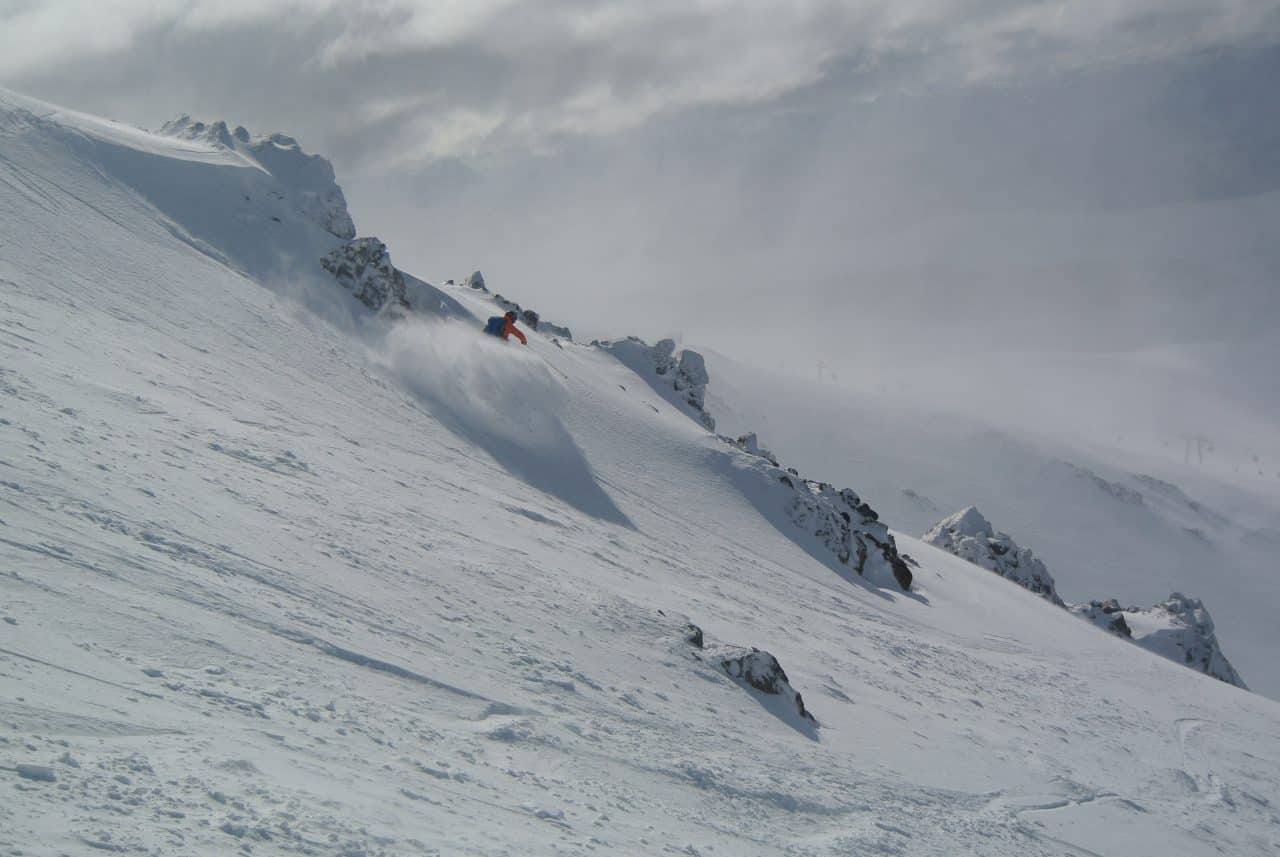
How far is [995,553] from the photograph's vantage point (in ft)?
181

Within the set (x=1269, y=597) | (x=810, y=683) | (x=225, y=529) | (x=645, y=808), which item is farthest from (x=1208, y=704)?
(x=1269, y=597)

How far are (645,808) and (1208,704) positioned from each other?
26.0 meters

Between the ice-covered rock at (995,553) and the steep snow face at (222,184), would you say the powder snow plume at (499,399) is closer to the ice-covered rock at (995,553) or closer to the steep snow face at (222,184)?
the steep snow face at (222,184)

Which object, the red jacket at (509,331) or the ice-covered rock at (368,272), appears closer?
the ice-covered rock at (368,272)

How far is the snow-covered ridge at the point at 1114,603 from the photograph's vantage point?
53.9 meters

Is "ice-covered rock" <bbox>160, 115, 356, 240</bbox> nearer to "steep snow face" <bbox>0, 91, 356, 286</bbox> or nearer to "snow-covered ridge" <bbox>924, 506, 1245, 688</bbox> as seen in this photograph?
"steep snow face" <bbox>0, 91, 356, 286</bbox>

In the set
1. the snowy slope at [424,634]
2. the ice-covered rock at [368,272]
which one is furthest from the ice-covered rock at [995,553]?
the ice-covered rock at [368,272]

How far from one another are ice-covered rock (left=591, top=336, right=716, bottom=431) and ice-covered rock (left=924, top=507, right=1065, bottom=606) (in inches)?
770

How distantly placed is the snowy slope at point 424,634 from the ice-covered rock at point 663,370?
9656mm

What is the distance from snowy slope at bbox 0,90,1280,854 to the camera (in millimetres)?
7684

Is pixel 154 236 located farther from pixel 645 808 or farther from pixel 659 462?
pixel 645 808

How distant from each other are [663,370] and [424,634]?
33.7 m

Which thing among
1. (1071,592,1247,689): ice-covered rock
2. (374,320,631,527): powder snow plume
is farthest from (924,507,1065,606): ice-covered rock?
(374,320,631,527): powder snow plume

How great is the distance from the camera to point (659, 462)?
111 feet
